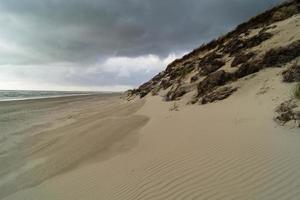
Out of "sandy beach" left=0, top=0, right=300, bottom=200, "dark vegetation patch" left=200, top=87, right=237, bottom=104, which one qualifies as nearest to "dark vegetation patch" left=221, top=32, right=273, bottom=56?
"sandy beach" left=0, top=0, right=300, bottom=200

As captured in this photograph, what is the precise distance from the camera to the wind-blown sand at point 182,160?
14.3 ft

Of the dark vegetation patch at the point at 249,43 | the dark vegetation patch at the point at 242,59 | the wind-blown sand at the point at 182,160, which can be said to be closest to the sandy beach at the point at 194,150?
the wind-blown sand at the point at 182,160

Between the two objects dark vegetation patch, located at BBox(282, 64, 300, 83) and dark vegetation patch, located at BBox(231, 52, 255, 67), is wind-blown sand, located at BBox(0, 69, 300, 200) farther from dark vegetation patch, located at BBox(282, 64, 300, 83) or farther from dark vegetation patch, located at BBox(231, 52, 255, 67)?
dark vegetation patch, located at BBox(231, 52, 255, 67)

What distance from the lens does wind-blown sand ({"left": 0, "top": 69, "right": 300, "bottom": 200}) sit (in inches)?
171

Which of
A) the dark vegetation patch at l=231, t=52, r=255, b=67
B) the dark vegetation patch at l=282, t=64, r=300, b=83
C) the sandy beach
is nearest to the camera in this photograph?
the sandy beach

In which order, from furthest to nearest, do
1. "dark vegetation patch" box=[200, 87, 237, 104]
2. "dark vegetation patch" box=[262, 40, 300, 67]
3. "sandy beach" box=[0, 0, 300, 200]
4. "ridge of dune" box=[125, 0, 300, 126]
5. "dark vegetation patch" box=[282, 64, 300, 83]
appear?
"dark vegetation patch" box=[262, 40, 300, 67], "ridge of dune" box=[125, 0, 300, 126], "dark vegetation patch" box=[200, 87, 237, 104], "dark vegetation patch" box=[282, 64, 300, 83], "sandy beach" box=[0, 0, 300, 200]

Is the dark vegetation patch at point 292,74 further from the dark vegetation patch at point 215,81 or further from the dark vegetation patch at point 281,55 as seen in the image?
the dark vegetation patch at point 215,81

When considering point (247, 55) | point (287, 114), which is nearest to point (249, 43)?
point (247, 55)

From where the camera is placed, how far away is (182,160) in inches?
221

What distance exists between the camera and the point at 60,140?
1030 centimetres

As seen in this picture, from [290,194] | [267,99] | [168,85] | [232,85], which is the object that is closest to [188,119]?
[267,99]

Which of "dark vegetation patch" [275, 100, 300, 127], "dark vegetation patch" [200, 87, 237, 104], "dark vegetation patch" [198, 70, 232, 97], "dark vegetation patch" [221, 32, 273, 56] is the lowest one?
"dark vegetation patch" [275, 100, 300, 127]

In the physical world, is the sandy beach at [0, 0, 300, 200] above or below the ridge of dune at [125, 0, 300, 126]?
below

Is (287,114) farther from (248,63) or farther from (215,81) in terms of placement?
(248,63)
